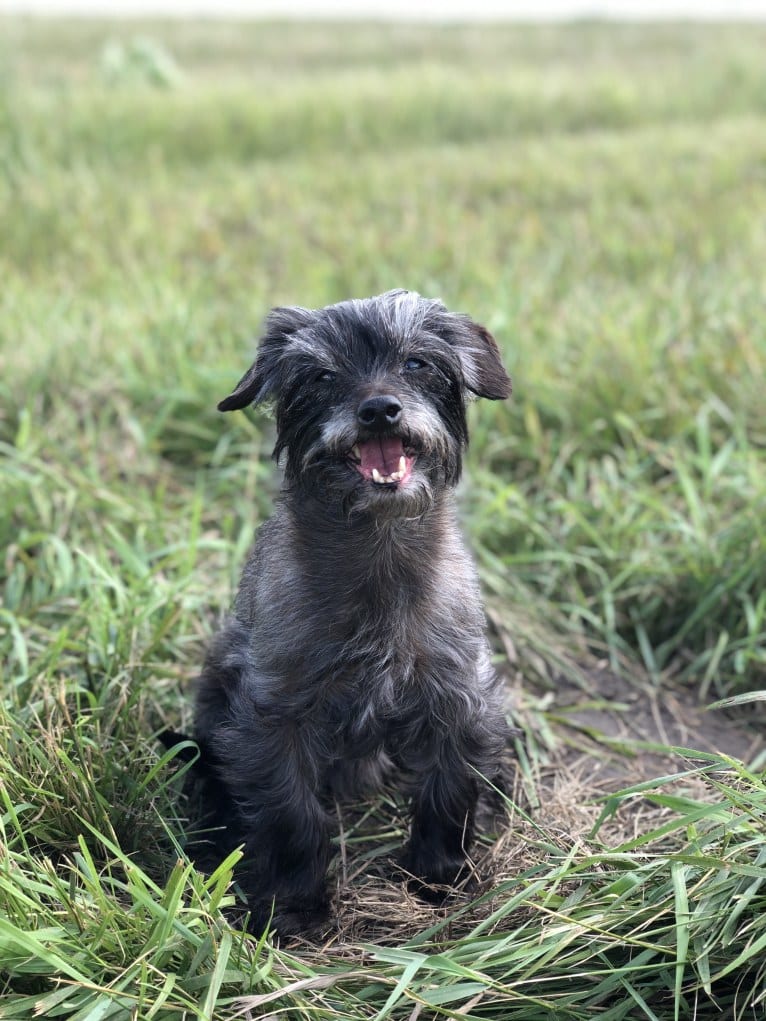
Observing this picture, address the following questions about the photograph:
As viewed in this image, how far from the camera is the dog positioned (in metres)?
2.79

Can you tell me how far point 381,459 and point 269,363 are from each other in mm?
449

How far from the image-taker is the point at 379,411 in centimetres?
263

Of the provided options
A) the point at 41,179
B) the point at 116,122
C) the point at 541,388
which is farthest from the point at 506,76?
the point at 541,388

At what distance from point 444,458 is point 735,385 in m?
2.98

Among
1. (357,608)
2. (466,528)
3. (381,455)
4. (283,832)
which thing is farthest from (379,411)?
(466,528)

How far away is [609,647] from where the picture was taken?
4.46 metres

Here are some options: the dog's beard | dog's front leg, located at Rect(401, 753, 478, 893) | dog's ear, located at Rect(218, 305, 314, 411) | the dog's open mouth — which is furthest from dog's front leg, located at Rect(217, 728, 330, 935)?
dog's ear, located at Rect(218, 305, 314, 411)

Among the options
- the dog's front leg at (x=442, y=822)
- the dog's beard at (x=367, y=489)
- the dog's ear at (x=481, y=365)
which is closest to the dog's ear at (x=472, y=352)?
the dog's ear at (x=481, y=365)

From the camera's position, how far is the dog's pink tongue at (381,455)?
2.76m

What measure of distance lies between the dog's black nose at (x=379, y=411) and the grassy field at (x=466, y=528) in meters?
1.06

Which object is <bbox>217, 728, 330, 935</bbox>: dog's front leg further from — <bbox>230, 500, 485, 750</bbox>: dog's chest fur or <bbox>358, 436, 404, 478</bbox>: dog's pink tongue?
<bbox>358, 436, 404, 478</bbox>: dog's pink tongue

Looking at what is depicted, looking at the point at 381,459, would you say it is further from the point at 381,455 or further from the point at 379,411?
the point at 379,411

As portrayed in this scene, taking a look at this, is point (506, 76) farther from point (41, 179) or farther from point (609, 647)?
point (609, 647)

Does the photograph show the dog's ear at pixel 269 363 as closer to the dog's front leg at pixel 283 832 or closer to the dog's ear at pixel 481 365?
the dog's ear at pixel 481 365
